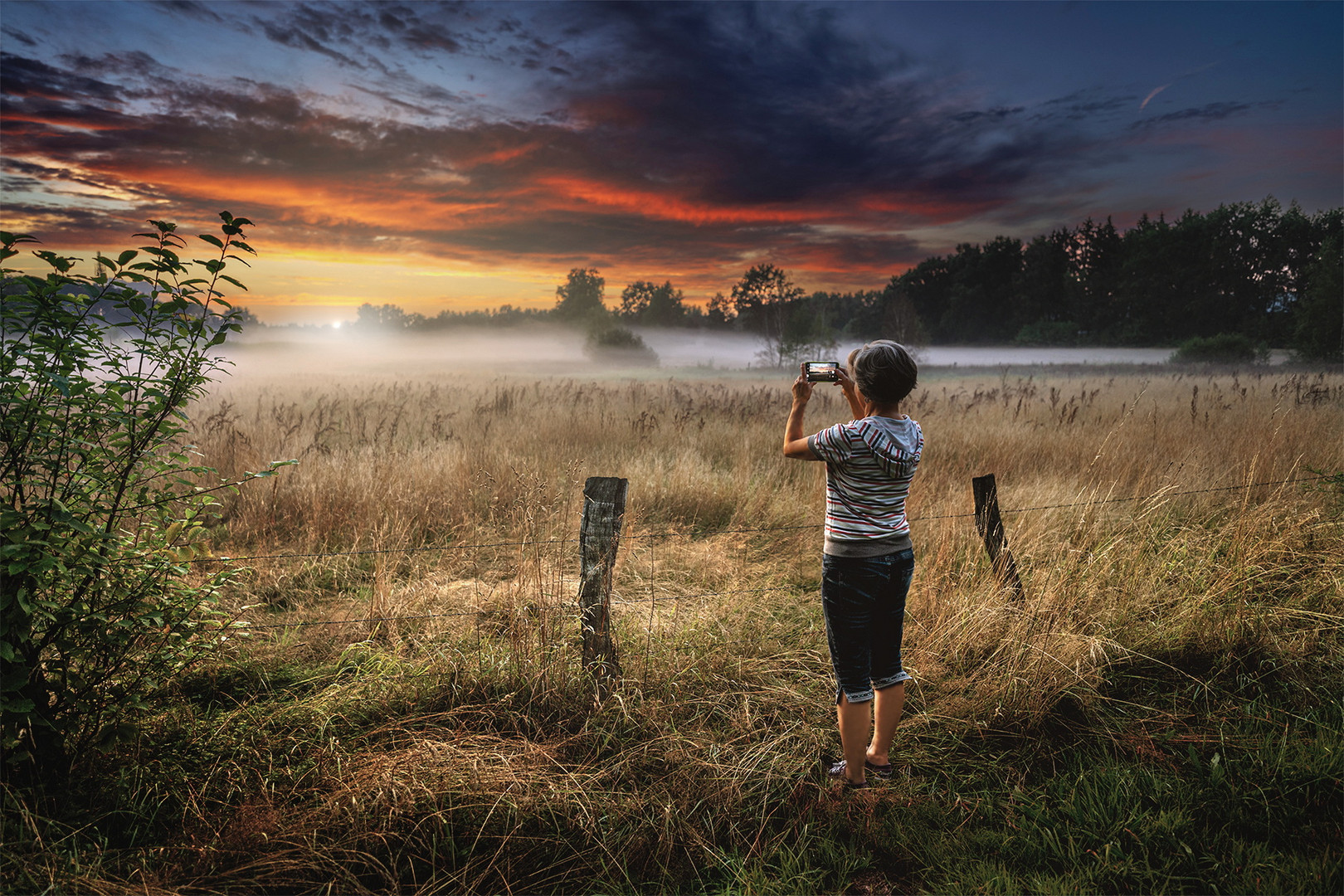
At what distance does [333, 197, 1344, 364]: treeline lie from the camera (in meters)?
40.1

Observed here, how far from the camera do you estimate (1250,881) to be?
2.34 meters

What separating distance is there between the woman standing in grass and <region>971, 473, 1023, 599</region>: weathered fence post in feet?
5.84

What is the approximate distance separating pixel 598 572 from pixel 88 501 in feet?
7.31

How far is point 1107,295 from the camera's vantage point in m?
55.7

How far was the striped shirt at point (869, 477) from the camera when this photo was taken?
2648 millimetres

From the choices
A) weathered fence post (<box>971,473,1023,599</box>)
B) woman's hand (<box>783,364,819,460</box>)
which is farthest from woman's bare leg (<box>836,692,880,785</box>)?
weathered fence post (<box>971,473,1023,599</box>)

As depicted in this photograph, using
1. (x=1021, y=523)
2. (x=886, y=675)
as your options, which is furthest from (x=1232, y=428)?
(x=886, y=675)

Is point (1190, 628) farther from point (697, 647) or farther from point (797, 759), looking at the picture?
point (697, 647)

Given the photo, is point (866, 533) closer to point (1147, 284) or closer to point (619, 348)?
point (619, 348)

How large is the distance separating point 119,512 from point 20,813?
1209mm

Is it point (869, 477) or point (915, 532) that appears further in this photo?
point (915, 532)

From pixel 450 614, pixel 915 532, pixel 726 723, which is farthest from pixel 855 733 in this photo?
pixel 915 532

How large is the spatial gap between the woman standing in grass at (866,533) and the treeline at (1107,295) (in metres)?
37.3

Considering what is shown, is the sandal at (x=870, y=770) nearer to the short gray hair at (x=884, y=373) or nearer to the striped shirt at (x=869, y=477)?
the striped shirt at (x=869, y=477)
